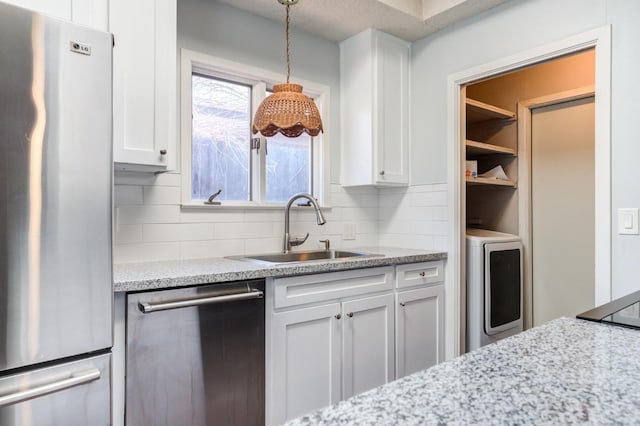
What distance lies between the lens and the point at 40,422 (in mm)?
1120

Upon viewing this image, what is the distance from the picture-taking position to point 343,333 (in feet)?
6.66

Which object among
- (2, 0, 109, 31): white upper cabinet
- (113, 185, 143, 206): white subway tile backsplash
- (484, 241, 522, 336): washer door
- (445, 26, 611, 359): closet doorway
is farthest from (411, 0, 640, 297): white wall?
(2, 0, 109, 31): white upper cabinet

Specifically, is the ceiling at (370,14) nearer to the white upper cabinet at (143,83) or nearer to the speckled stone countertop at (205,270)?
the white upper cabinet at (143,83)

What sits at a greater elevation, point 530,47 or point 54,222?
point 530,47

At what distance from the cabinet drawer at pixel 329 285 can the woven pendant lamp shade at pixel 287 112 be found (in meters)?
0.76

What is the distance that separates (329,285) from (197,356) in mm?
698

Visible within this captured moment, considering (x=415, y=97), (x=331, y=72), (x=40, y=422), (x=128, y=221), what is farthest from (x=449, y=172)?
(x=40, y=422)

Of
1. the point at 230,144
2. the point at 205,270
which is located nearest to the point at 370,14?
the point at 230,144

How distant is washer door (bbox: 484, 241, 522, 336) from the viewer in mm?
2672

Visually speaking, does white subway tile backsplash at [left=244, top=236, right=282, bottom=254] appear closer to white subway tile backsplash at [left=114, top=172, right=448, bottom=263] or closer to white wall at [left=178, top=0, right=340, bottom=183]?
white subway tile backsplash at [left=114, top=172, right=448, bottom=263]

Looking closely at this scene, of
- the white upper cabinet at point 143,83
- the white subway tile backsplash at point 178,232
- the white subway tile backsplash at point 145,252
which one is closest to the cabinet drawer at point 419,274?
the white subway tile backsplash at point 178,232

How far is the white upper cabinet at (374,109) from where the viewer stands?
2645mm

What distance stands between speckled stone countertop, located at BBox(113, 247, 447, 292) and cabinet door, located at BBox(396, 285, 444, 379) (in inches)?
11.4

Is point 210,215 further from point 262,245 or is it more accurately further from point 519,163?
point 519,163
